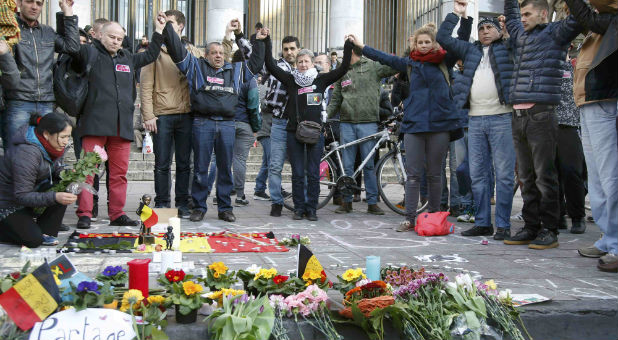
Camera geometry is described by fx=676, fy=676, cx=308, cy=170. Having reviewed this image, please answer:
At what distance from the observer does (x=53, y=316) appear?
10.1 ft

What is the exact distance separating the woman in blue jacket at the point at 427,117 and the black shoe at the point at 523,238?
1.05 metres

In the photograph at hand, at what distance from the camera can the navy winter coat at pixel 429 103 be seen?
6.84m

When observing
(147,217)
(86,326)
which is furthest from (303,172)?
(86,326)

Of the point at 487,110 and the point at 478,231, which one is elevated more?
the point at 487,110

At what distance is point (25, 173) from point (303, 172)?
319 centimetres

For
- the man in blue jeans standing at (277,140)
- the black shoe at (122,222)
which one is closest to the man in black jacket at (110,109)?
the black shoe at (122,222)

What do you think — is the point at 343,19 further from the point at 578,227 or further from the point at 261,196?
the point at 578,227

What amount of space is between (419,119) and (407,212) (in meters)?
0.98

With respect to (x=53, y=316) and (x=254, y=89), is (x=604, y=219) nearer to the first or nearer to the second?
(x=53, y=316)

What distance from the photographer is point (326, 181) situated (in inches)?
334

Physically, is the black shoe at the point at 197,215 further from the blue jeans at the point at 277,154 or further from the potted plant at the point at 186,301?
the potted plant at the point at 186,301

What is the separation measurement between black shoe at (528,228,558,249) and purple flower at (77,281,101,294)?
A: 394 cm

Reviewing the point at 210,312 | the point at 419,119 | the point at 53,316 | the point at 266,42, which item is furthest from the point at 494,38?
the point at 53,316

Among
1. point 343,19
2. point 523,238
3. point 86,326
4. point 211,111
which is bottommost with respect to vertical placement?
point 86,326
